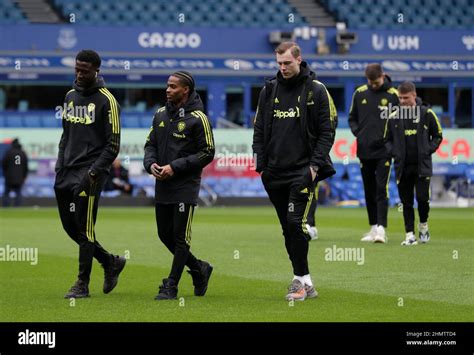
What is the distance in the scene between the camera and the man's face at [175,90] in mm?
11016

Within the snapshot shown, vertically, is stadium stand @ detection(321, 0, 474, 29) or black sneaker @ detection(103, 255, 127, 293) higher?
stadium stand @ detection(321, 0, 474, 29)

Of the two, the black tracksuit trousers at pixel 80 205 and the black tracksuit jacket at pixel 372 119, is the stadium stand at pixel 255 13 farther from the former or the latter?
the black tracksuit trousers at pixel 80 205

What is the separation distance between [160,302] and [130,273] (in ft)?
9.31

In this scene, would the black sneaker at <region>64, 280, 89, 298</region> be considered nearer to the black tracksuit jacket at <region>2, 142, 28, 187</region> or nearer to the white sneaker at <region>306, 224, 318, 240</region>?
the white sneaker at <region>306, 224, 318, 240</region>

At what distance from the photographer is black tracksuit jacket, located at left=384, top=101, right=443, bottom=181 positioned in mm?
16891

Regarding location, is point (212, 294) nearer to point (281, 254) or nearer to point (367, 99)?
point (281, 254)

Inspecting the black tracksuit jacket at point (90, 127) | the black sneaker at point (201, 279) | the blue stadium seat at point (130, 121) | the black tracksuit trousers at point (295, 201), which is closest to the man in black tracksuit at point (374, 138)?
the black sneaker at point (201, 279)

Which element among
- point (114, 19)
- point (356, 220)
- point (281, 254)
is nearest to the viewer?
point (281, 254)

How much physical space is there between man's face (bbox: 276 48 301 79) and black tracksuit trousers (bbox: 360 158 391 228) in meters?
6.70

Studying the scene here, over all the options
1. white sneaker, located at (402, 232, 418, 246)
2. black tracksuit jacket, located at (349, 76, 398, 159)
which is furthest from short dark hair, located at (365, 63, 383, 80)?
white sneaker, located at (402, 232, 418, 246)

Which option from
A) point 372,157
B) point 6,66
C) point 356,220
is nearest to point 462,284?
point 372,157

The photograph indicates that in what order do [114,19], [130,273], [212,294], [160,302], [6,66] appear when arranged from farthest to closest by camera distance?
1. [114,19]
2. [6,66]
3. [130,273]
4. [212,294]
5. [160,302]

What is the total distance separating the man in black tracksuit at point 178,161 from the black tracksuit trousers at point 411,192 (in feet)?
21.0

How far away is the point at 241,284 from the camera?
40.6 feet
